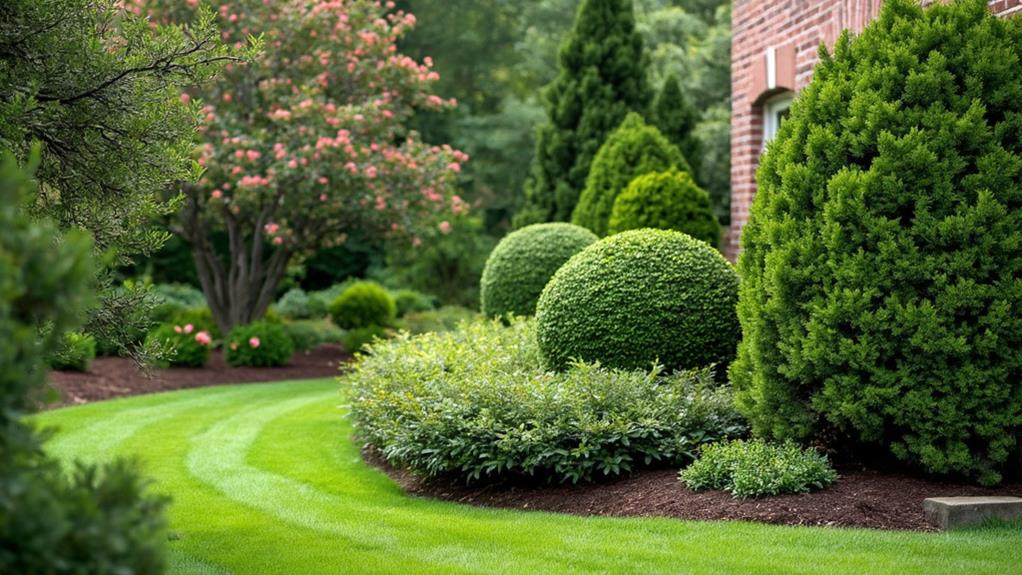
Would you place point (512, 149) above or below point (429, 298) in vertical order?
above

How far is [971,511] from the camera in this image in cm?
477

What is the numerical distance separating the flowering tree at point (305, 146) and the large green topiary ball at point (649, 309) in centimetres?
597

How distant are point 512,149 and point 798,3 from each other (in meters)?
15.5

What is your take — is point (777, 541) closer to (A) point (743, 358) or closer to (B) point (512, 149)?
(A) point (743, 358)

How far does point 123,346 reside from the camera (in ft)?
16.7

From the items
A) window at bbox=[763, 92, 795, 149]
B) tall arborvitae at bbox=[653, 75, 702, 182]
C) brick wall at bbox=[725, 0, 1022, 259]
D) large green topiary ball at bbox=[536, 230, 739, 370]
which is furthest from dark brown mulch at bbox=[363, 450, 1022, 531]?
tall arborvitae at bbox=[653, 75, 702, 182]

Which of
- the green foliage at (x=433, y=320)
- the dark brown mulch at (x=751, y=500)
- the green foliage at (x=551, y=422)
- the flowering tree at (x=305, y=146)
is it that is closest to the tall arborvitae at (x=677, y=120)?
the flowering tree at (x=305, y=146)

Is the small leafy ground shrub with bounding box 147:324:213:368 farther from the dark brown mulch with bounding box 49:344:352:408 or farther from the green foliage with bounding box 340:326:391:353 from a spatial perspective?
the green foliage with bounding box 340:326:391:353

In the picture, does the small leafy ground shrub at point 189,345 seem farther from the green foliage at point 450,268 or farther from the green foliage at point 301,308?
the green foliage at point 450,268

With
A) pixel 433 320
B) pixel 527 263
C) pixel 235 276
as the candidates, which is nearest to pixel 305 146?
pixel 235 276

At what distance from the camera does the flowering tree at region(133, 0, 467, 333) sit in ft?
42.9

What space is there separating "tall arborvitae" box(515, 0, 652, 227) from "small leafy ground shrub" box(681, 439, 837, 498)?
9640 mm

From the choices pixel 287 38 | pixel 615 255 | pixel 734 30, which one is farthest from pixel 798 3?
pixel 287 38

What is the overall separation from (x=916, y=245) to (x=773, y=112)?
4.85 metres
